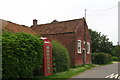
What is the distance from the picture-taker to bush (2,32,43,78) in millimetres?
6910

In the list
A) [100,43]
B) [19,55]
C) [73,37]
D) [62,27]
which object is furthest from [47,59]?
[100,43]

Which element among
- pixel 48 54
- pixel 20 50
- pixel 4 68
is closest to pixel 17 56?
pixel 20 50

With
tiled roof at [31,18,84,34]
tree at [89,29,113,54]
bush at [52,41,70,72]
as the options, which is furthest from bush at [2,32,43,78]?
tree at [89,29,113,54]

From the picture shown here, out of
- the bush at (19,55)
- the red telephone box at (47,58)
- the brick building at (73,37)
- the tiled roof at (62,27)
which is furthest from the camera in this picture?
the tiled roof at (62,27)

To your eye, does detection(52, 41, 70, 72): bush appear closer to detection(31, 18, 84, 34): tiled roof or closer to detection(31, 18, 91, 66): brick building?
detection(31, 18, 91, 66): brick building

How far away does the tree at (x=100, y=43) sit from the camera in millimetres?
43906

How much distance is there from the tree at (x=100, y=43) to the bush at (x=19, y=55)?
121ft

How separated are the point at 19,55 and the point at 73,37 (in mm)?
13046

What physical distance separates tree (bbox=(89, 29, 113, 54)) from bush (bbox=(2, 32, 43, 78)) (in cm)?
3688

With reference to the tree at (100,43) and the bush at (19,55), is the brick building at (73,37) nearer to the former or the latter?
the bush at (19,55)

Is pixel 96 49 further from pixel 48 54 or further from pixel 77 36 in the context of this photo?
pixel 48 54

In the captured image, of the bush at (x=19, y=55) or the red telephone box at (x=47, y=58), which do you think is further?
the red telephone box at (x=47, y=58)

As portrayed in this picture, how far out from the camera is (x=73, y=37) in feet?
65.7

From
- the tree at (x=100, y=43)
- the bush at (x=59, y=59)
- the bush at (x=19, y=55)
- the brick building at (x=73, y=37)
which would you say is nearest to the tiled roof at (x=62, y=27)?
the brick building at (x=73, y=37)
